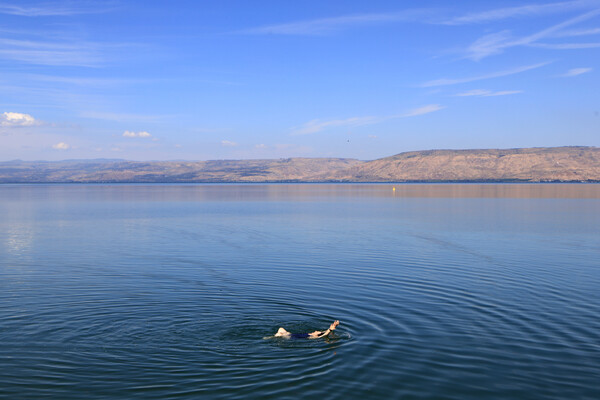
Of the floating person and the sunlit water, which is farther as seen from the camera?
the floating person

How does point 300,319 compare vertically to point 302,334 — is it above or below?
below

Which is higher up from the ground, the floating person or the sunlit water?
the floating person

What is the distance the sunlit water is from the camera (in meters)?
17.2

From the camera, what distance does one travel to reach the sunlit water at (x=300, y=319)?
56.6 ft

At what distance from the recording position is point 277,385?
666 inches

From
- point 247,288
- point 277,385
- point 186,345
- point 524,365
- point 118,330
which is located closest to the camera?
point 277,385

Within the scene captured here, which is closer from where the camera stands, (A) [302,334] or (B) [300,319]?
(A) [302,334]

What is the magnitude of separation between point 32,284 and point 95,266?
672cm

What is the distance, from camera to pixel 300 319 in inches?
961

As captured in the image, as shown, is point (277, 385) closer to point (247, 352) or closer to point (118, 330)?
point (247, 352)

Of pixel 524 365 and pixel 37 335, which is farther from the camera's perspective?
pixel 37 335

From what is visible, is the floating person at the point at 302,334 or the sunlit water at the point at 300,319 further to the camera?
the floating person at the point at 302,334

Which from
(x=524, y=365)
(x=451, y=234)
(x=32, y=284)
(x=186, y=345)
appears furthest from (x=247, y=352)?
(x=451, y=234)

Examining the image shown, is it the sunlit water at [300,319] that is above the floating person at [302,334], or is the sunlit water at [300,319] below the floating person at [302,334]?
below
